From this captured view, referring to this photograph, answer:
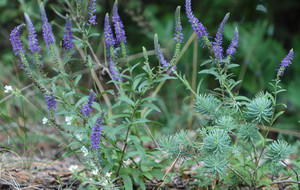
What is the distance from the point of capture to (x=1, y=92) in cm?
275

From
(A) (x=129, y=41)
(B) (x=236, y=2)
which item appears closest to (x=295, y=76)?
(B) (x=236, y=2)

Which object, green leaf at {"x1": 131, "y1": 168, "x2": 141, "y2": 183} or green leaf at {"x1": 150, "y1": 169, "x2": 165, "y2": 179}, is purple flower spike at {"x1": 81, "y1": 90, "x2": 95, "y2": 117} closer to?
green leaf at {"x1": 131, "y1": 168, "x2": 141, "y2": 183}

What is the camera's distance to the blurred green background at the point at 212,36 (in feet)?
13.3

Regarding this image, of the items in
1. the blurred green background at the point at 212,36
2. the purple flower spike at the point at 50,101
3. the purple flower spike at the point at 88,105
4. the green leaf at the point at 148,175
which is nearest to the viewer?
the purple flower spike at the point at 88,105

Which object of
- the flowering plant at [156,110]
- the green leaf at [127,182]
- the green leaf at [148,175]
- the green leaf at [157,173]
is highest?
the flowering plant at [156,110]

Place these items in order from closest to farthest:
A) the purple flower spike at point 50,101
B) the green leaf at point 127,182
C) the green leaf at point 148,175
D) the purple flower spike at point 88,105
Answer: the purple flower spike at point 88,105 → the purple flower spike at point 50,101 → the green leaf at point 127,182 → the green leaf at point 148,175

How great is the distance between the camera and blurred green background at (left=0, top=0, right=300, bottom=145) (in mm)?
4059

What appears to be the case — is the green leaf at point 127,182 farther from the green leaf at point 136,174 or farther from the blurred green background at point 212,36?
the blurred green background at point 212,36

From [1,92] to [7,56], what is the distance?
9.82ft

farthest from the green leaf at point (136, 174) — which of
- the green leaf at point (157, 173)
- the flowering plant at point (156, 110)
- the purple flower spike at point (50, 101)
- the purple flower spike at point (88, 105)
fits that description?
the purple flower spike at point (50, 101)

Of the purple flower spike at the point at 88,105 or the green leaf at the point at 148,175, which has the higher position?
the purple flower spike at the point at 88,105

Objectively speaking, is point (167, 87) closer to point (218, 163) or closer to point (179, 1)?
point (179, 1)

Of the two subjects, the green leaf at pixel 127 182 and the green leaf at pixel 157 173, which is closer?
the green leaf at pixel 127 182

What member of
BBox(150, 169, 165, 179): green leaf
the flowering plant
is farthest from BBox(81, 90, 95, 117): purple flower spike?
BBox(150, 169, 165, 179): green leaf
